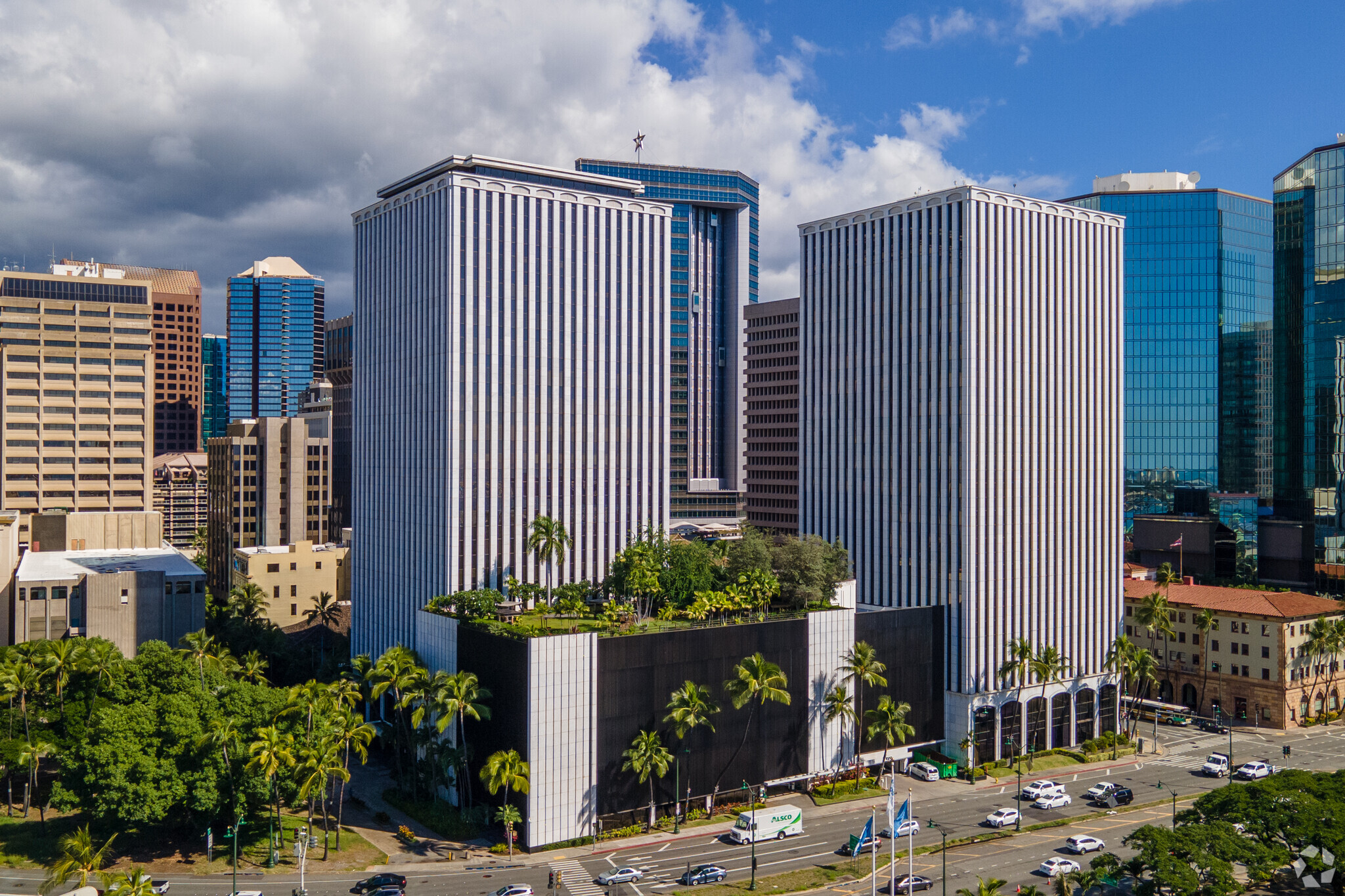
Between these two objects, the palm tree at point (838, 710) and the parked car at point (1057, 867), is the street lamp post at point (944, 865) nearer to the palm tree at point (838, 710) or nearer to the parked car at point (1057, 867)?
the parked car at point (1057, 867)

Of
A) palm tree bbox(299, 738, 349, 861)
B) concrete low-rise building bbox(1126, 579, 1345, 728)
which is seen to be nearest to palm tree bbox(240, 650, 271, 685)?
palm tree bbox(299, 738, 349, 861)

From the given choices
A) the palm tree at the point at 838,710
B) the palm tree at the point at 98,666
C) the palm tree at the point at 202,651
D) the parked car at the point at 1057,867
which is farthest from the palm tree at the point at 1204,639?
the palm tree at the point at 98,666

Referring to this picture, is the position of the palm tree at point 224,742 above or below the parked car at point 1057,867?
above

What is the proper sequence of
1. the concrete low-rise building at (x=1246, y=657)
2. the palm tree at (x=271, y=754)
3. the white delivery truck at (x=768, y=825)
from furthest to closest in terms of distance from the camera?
the concrete low-rise building at (x=1246, y=657), the white delivery truck at (x=768, y=825), the palm tree at (x=271, y=754)

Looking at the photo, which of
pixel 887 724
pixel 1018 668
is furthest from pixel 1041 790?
pixel 1018 668

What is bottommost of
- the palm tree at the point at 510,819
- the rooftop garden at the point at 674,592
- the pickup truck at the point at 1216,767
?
the pickup truck at the point at 1216,767

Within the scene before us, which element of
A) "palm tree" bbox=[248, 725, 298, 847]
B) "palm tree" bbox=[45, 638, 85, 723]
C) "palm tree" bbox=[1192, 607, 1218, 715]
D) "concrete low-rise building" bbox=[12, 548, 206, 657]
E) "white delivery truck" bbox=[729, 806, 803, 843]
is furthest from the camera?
"palm tree" bbox=[1192, 607, 1218, 715]

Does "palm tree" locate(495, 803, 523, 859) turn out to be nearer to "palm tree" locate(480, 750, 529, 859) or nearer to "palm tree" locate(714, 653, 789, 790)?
"palm tree" locate(480, 750, 529, 859)
